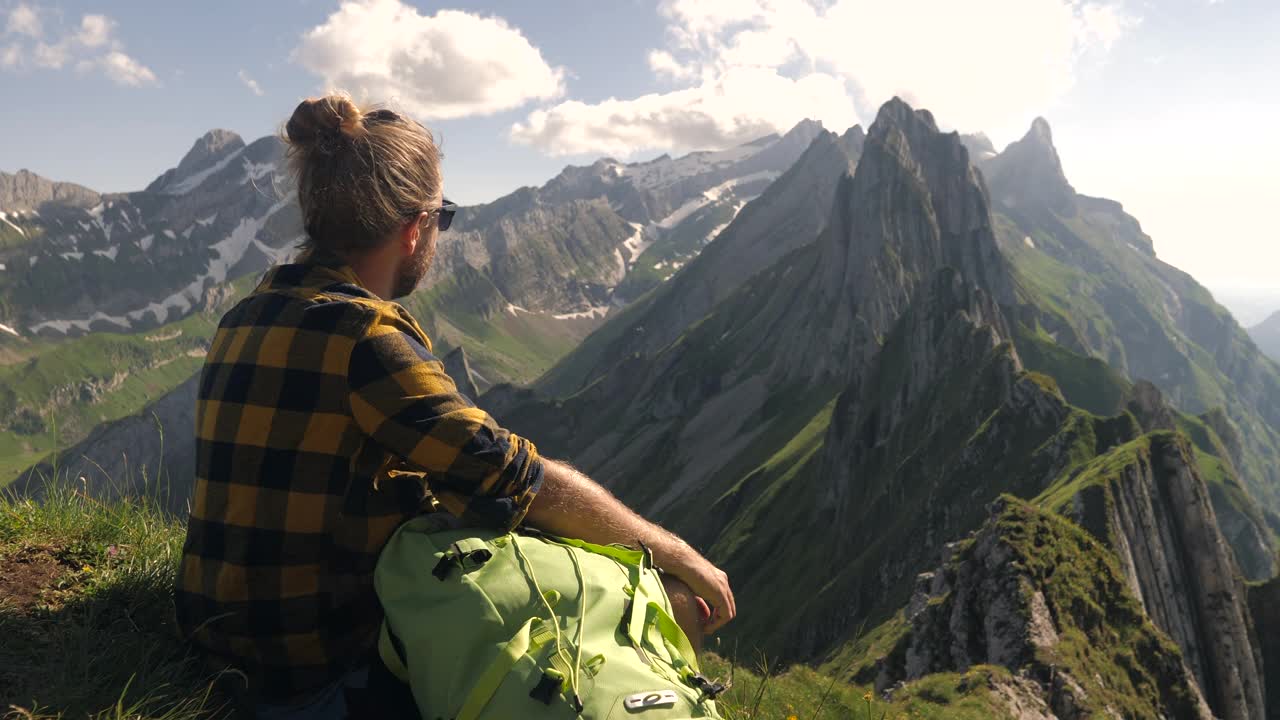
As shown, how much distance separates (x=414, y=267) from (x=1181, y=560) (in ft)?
153

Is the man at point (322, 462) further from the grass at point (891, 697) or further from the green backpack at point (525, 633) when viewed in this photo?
the grass at point (891, 697)

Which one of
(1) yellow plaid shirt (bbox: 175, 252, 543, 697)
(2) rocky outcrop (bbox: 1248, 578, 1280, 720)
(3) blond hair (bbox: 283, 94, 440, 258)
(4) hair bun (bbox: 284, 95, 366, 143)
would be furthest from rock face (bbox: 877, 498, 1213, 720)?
(2) rocky outcrop (bbox: 1248, 578, 1280, 720)

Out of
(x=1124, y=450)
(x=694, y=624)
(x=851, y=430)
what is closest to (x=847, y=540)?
(x=851, y=430)

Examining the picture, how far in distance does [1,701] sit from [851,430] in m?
86.5

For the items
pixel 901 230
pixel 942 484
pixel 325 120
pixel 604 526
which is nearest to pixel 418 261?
pixel 325 120

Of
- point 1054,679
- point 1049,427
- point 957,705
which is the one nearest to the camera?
point 957,705

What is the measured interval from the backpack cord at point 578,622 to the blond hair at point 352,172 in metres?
2.25

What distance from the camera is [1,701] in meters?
4.06

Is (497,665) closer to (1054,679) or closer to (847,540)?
(1054,679)

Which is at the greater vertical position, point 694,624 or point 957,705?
point 694,624

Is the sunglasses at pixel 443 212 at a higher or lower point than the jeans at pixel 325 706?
higher

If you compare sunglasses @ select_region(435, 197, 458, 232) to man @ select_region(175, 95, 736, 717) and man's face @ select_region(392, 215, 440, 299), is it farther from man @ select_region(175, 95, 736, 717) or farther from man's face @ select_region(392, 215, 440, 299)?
man @ select_region(175, 95, 736, 717)

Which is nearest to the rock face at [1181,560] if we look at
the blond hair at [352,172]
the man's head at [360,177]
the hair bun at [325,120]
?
the man's head at [360,177]

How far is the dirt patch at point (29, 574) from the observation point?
5.38 m
